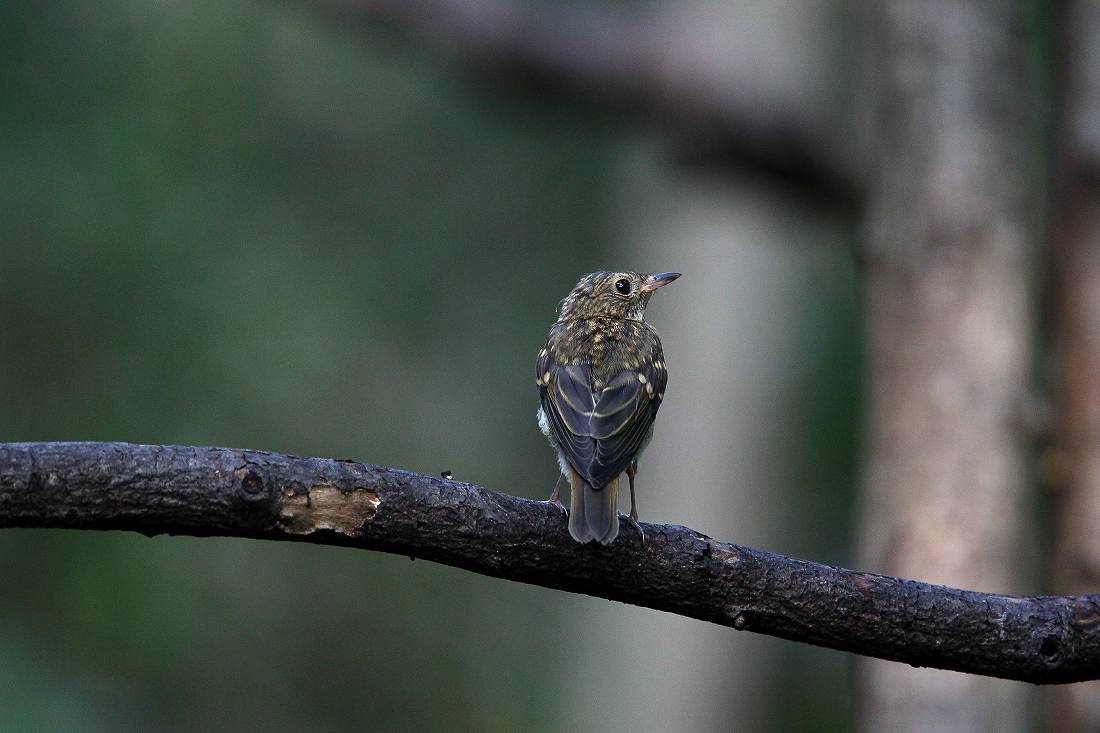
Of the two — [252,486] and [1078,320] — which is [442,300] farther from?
[252,486]

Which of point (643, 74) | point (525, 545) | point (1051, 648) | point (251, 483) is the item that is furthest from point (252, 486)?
point (643, 74)

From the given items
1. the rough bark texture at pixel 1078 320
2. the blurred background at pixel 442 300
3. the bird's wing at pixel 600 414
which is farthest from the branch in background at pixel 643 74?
the bird's wing at pixel 600 414

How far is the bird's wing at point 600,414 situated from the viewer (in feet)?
12.0

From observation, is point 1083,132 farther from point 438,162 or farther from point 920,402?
point 438,162

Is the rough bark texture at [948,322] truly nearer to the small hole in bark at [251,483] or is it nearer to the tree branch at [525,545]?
the tree branch at [525,545]

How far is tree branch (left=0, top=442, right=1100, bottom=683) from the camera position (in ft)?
8.47

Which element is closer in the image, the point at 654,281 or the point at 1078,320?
the point at 654,281

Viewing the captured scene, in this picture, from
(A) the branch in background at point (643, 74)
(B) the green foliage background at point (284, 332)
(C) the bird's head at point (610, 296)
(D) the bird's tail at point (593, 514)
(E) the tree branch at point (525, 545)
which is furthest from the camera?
(B) the green foliage background at point (284, 332)

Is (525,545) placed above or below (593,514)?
below

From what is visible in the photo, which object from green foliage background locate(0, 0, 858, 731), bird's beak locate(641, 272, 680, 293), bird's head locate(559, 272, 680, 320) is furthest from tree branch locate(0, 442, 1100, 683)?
green foliage background locate(0, 0, 858, 731)

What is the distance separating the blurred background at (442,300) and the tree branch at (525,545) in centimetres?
302

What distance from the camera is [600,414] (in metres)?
3.88

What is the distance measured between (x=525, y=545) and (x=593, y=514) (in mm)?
241

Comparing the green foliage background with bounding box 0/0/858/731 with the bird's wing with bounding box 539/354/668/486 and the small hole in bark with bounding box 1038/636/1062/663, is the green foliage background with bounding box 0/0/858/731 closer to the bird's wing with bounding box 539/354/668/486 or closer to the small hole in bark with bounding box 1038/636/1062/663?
the bird's wing with bounding box 539/354/668/486
